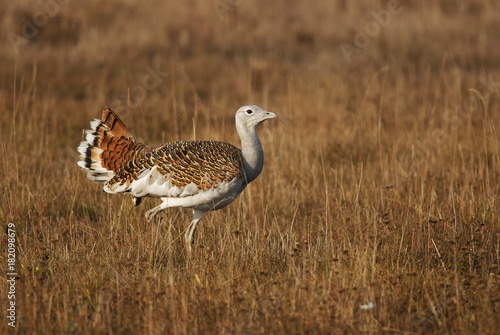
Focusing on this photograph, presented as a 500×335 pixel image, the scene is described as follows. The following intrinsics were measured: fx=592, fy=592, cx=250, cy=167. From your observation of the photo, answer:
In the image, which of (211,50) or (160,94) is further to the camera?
(211,50)

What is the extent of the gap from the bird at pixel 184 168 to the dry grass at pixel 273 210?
0.28 metres

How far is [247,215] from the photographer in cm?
505

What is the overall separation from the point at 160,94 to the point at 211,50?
10.2 feet

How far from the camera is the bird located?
4156 mm

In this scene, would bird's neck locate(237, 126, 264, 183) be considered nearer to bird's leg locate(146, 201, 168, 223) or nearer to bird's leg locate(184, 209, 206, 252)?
bird's leg locate(184, 209, 206, 252)

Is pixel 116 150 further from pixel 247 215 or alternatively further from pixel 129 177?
pixel 247 215

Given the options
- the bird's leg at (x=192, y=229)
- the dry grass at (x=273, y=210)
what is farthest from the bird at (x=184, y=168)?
the dry grass at (x=273, y=210)

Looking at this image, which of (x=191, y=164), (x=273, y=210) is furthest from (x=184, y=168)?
(x=273, y=210)

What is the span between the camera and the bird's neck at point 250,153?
14.2ft

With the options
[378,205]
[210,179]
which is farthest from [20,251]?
[378,205]

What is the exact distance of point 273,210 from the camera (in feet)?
17.1

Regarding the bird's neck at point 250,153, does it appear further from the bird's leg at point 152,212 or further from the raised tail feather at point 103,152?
the raised tail feather at point 103,152

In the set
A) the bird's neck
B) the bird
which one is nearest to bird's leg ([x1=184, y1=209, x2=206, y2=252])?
the bird

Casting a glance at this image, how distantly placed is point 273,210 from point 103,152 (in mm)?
1570
